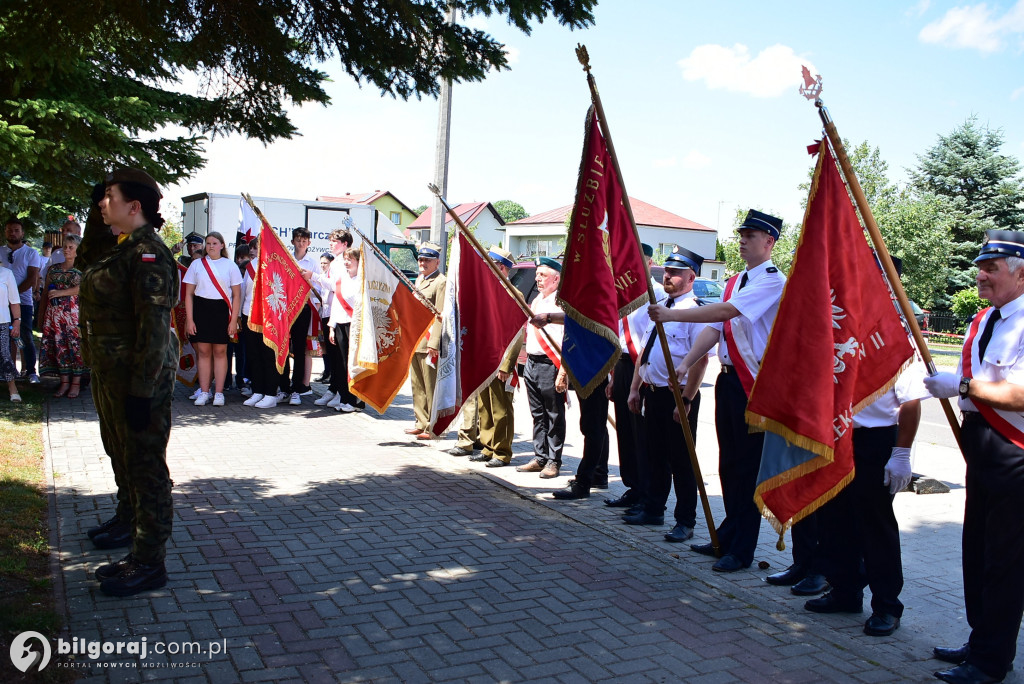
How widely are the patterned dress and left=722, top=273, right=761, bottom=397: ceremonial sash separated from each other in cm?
864

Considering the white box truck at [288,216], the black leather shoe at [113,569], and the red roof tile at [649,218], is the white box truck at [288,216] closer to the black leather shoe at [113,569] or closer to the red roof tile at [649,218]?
the black leather shoe at [113,569]

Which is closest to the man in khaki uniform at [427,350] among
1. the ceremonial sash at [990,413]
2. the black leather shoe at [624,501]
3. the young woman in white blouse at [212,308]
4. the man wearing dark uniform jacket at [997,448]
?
the black leather shoe at [624,501]

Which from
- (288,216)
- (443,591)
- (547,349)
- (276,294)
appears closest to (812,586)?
(443,591)

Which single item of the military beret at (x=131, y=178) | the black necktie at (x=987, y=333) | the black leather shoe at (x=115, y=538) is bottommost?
the black leather shoe at (x=115, y=538)

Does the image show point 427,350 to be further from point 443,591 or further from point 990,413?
point 990,413

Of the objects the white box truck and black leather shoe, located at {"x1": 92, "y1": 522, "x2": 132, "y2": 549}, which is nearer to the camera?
black leather shoe, located at {"x1": 92, "y1": 522, "x2": 132, "y2": 549}

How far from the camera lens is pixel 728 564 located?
5.66 meters

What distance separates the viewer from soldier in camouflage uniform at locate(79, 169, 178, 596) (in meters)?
4.70

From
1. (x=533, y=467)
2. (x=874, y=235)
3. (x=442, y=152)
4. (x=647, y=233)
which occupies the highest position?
(x=647, y=233)

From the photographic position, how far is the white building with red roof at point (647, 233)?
83.2 m

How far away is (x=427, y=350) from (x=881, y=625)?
590 centimetres

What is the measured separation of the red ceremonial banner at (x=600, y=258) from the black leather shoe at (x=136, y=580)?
304cm

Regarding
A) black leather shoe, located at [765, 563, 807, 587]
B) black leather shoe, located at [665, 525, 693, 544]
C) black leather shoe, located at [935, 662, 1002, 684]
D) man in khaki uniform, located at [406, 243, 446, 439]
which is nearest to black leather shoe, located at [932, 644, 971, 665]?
black leather shoe, located at [935, 662, 1002, 684]

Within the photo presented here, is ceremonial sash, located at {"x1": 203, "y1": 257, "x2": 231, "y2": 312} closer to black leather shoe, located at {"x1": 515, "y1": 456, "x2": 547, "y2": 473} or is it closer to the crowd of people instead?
the crowd of people
